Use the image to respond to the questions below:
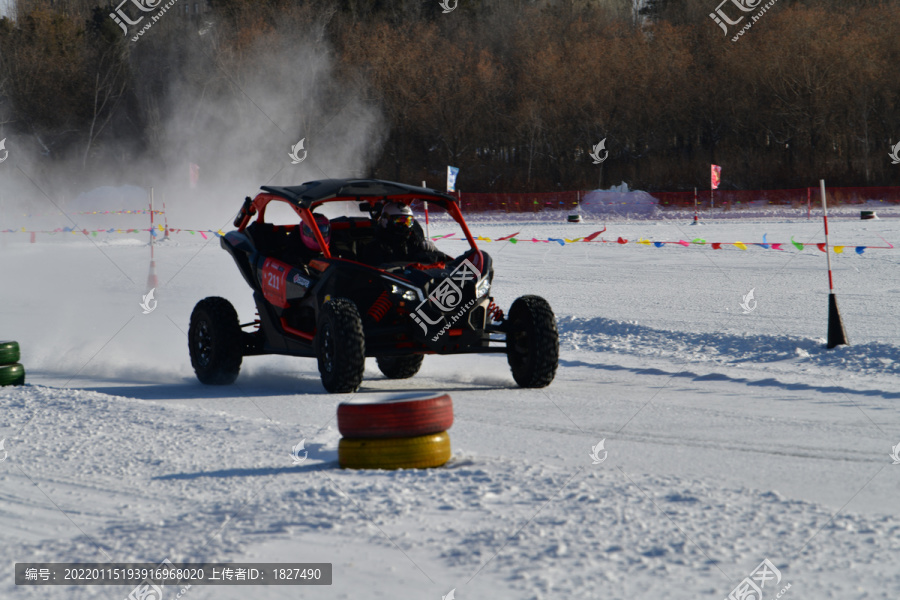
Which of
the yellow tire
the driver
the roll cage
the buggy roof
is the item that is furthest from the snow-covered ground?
the buggy roof

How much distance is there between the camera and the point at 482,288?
7977mm

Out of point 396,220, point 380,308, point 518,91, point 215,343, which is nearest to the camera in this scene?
point 380,308

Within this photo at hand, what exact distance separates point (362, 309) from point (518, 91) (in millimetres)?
49412

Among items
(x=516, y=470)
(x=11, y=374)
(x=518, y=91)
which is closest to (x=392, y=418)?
(x=516, y=470)

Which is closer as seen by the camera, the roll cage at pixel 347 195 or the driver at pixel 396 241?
the roll cage at pixel 347 195

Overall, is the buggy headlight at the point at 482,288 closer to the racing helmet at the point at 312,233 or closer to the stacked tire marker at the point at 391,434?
the racing helmet at the point at 312,233

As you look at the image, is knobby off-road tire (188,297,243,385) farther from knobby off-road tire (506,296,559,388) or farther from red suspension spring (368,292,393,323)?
knobby off-road tire (506,296,559,388)

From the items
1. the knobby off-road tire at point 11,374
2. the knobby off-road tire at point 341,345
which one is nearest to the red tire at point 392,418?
the knobby off-road tire at point 341,345

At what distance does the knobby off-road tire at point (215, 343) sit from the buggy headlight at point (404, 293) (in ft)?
5.98

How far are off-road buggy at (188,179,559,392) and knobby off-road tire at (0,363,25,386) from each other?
1.51 metres

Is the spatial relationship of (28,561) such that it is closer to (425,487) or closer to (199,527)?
(199,527)

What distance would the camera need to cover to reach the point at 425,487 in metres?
4.62

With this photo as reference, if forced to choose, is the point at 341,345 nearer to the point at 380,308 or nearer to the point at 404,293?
the point at 380,308

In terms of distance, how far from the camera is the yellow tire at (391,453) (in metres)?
5.02
